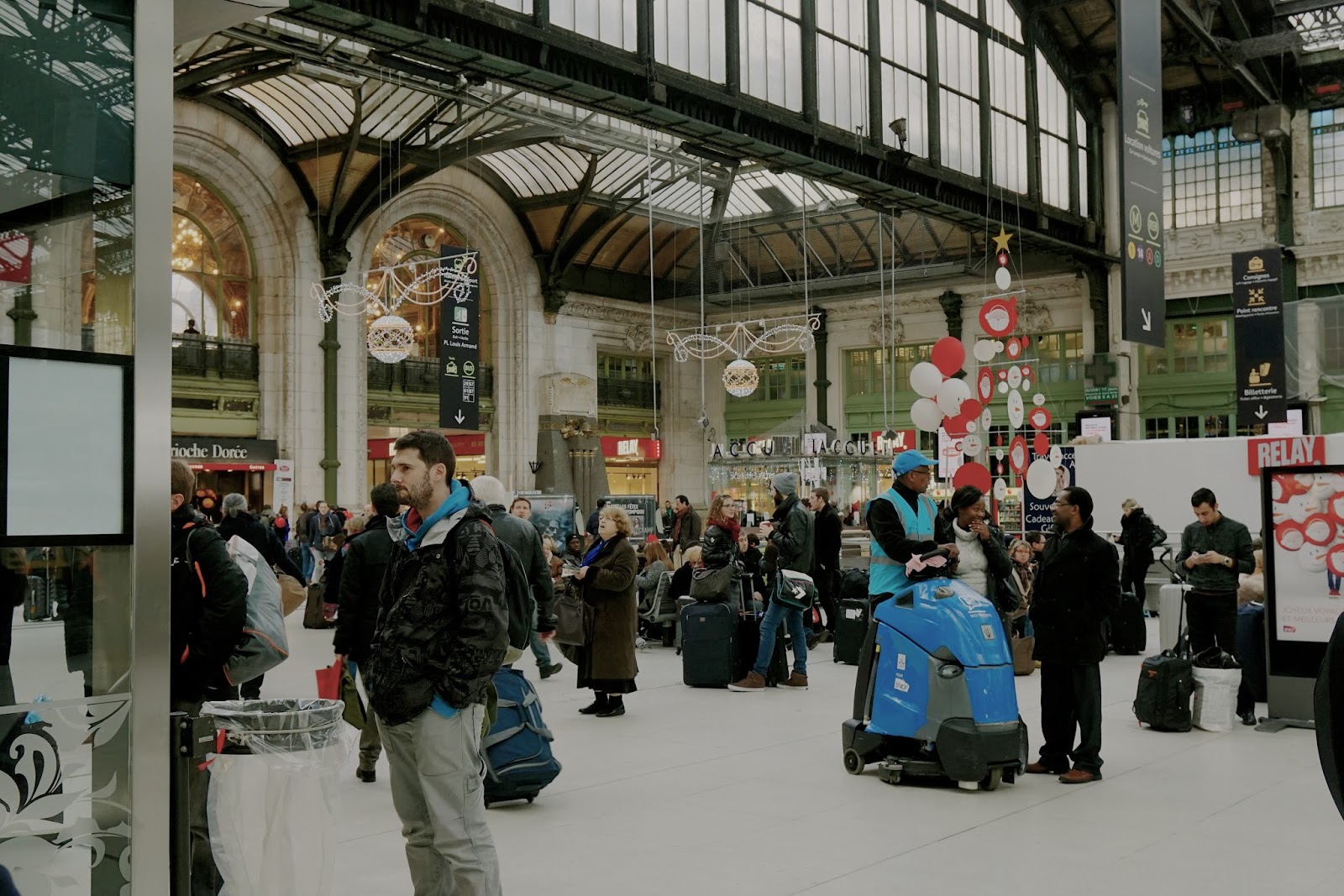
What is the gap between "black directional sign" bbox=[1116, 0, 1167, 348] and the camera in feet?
47.3

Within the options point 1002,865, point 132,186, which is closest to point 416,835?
point 132,186

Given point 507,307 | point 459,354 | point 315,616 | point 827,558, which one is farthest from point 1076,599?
point 507,307

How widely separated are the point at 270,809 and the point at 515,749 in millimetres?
2432

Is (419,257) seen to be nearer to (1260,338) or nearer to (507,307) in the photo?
(507,307)

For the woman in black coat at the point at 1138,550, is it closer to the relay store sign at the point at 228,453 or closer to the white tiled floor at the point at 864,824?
the white tiled floor at the point at 864,824

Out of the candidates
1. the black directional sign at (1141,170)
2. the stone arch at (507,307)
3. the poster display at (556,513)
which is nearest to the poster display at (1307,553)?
the black directional sign at (1141,170)

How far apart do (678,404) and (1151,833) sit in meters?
32.8

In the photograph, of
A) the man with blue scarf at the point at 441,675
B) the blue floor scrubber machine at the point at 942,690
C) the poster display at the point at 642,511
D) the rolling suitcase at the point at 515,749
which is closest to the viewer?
the man with blue scarf at the point at 441,675

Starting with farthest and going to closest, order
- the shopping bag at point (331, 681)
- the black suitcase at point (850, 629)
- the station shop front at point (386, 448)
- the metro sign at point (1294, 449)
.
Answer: the station shop front at point (386, 448) < the metro sign at point (1294, 449) < the black suitcase at point (850, 629) < the shopping bag at point (331, 681)

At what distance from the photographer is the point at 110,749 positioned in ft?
11.0

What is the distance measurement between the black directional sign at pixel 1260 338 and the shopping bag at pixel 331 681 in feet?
66.1

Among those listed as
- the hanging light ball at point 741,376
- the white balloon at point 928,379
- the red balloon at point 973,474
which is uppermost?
the hanging light ball at point 741,376

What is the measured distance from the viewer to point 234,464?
26.3 m

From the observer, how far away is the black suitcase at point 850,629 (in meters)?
12.2
